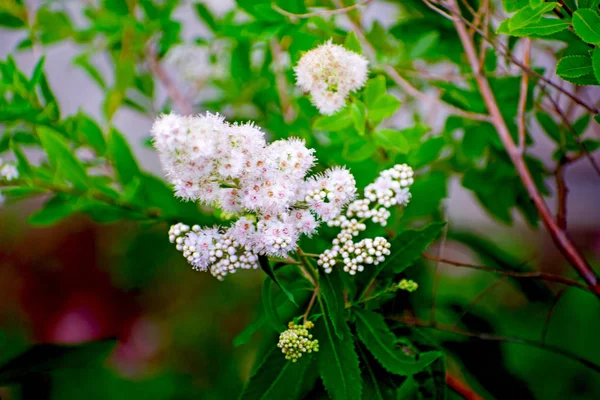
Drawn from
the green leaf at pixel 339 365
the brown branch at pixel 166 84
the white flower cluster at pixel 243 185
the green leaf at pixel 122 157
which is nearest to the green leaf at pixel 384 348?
the green leaf at pixel 339 365

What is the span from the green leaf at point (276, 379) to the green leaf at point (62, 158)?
36cm

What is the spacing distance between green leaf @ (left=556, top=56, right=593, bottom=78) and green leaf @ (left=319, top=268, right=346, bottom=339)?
264mm

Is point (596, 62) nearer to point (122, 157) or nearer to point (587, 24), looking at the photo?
point (587, 24)

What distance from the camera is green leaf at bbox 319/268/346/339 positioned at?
446 mm

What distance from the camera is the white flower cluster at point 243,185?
357 millimetres

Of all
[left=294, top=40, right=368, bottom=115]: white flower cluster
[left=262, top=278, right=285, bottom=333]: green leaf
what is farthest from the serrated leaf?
[left=262, top=278, right=285, bottom=333]: green leaf

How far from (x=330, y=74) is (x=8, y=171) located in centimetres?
44

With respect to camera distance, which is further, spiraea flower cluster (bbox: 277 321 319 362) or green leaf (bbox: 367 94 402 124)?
green leaf (bbox: 367 94 402 124)

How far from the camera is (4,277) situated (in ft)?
4.51

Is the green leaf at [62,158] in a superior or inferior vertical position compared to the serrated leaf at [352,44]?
inferior

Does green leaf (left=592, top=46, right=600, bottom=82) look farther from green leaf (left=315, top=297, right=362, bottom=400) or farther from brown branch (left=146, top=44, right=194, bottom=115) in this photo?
brown branch (left=146, top=44, right=194, bottom=115)

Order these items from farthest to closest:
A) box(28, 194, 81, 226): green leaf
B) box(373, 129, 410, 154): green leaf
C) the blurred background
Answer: the blurred background < box(28, 194, 81, 226): green leaf < box(373, 129, 410, 154): green leaf

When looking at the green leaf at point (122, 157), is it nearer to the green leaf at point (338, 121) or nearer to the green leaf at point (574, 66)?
the green leaf at point (338, 121)

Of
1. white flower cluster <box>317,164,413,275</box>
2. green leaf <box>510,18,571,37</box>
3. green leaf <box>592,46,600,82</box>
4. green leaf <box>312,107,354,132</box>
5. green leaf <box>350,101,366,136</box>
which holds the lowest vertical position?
white flower cluster <box>317,164,413,275</box>
